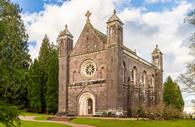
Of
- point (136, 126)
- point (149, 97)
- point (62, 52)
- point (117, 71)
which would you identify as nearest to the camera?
point (136, 126)

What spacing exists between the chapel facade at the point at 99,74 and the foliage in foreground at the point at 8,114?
109 ft

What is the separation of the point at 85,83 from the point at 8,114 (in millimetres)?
36725

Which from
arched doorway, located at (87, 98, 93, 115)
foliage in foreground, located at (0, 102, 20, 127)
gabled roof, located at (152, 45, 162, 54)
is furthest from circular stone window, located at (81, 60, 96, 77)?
foliage in foreground, located at (0, 102, 20, 127)

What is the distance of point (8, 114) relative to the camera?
802 cm

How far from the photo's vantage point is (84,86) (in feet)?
147

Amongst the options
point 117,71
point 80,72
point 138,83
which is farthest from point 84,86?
→ point 138,83

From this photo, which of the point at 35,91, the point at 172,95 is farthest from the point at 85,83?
the point at 172,95

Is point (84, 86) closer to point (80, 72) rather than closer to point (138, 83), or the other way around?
point (80, 72)

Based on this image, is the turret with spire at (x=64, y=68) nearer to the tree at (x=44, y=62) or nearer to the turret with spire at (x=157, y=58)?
the tree at (x=44, y=62)

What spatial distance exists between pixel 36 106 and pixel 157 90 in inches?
745

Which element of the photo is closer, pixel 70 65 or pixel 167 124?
pixel 167 124

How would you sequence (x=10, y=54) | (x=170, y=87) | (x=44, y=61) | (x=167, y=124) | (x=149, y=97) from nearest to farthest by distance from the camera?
(x=167, y=124)
(x=10, y=54)
(x=149, y=97)
(x=44, y=61)
(x=170, y=87)

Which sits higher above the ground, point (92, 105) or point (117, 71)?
point (117, 71)

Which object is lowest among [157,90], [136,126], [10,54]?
[136,126]
